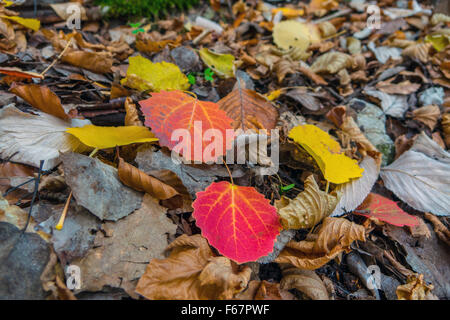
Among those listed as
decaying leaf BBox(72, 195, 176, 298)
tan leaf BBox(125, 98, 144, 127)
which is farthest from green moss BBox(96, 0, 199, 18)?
decaying leaf BBox(72, 195, 176, 298)

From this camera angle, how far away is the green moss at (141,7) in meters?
2.24

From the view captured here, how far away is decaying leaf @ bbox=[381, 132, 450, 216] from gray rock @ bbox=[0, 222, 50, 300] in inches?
61.8

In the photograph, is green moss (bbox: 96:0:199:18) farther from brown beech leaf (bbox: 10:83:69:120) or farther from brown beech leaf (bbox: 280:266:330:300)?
brown beech leaf (bbox: 280:266:330:300)

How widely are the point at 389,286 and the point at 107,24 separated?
253 cm

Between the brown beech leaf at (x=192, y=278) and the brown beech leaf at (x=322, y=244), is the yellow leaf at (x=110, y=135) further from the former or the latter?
the brown beech leaf at (x=322, y=244)

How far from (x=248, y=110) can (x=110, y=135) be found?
669 mm

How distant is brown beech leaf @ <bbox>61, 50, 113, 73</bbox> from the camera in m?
1.62

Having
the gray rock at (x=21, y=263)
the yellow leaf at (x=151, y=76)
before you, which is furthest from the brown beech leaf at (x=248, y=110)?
the gray rock at (x=21, y=263)

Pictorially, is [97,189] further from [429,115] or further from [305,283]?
[429,115]

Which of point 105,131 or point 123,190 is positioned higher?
point 105,131

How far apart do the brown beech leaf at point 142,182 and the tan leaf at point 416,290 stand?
947mm

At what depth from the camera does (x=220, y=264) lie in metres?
0.98
